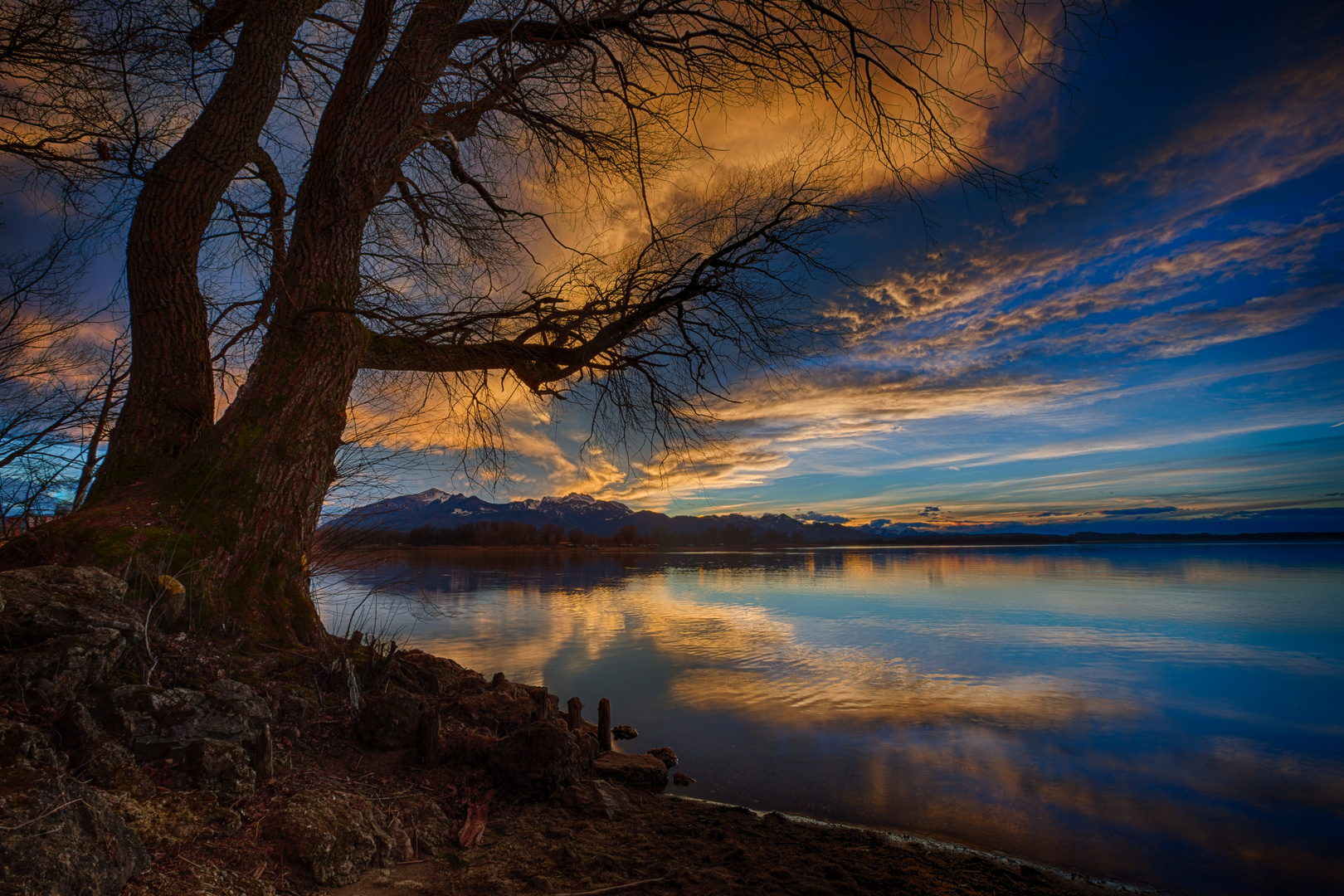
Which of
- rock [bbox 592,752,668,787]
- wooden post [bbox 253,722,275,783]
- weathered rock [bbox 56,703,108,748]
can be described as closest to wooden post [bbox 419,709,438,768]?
wooden post [bbox 253,722,275,783]

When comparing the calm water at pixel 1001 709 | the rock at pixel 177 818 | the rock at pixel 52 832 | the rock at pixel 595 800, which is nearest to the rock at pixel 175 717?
the rock at pixel 177 818

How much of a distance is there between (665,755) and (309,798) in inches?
167

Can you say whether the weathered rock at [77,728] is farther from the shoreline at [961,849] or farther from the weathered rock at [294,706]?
the shoreline at [961,849]

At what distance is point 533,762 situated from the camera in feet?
15.3

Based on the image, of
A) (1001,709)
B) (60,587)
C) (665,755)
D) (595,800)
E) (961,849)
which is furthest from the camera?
(1001,709)

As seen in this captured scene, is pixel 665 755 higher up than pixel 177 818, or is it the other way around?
pixel 177 818

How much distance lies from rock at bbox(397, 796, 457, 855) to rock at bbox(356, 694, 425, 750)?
67 centimetres

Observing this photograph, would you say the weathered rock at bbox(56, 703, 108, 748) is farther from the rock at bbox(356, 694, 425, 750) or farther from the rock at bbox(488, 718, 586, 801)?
the rock at bbox(488, 718, 586, 801)

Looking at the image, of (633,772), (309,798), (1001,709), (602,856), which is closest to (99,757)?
(309,798)

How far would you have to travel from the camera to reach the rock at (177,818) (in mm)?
2526

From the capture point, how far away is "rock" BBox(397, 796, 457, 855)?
3582 mm

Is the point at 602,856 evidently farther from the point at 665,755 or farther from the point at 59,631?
the point at 59,631

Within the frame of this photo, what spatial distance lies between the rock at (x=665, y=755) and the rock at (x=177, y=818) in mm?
4328

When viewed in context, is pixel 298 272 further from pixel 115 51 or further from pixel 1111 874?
pixel 1111 874
